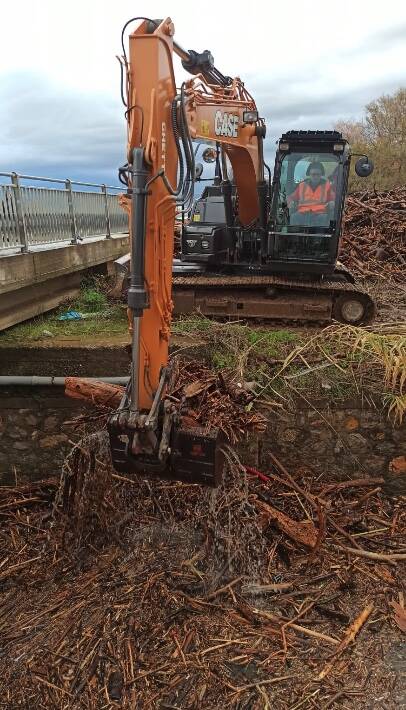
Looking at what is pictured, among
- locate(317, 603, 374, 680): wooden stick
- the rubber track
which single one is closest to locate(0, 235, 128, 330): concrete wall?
the rubber track

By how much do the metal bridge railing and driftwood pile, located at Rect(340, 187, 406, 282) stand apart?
5.11 metres

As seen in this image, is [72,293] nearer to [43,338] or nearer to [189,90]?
[43,338]

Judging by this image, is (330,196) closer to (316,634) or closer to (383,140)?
(316,634)

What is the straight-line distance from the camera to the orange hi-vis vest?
6.52m

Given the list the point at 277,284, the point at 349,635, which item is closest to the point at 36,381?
the point at 277,284

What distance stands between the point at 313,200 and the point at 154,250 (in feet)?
12.9

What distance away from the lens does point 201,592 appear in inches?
165

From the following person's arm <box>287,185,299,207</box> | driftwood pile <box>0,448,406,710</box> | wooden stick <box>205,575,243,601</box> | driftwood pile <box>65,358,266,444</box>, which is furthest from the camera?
person's arm <box>287,185,299,207</box>

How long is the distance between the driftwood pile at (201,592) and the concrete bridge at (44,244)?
2367mm

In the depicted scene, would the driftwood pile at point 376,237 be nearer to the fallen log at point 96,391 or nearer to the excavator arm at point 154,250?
the fallen log at point 96,391

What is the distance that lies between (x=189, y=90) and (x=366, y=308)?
3.88m

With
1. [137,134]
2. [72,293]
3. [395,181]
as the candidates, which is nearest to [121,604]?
[137,134]

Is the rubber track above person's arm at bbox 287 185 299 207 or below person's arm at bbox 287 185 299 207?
below

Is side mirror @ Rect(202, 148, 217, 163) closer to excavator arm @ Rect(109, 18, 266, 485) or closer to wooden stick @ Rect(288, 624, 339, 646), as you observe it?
excavator arm @ Rect(109, 18, 266, 485)
